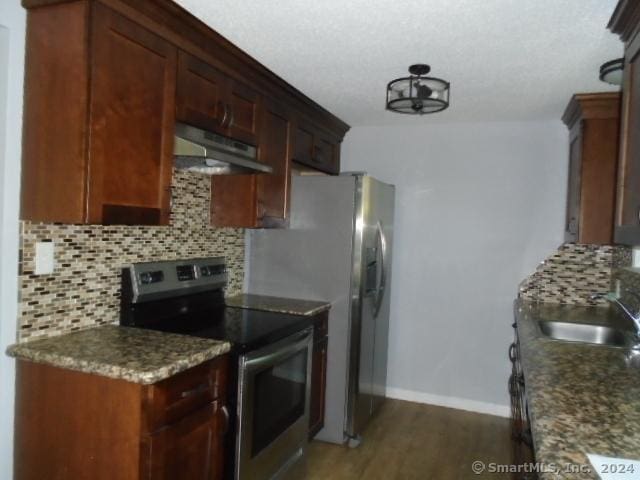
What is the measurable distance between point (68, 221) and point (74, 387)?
0.58 m

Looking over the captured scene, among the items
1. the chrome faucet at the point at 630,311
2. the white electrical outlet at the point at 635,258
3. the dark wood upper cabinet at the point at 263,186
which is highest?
the dark wood upper cabinet at the point at 263,186

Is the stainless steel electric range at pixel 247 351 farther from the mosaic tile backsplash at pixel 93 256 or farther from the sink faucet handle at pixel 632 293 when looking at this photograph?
the sink faucet handle at pixel 632 293

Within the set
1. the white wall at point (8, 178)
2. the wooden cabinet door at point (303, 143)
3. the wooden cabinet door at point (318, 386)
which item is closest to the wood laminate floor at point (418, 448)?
the wooden cabinet door at point (318, 386)

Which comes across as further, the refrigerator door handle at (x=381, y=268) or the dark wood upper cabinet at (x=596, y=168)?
the refrigerator door handle at (x=381, y=268)

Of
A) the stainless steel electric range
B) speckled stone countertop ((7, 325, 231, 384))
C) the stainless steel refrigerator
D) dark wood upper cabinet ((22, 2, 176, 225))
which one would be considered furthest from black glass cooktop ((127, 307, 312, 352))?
dark wood upper cabinet ((22, 2, 176, 225))

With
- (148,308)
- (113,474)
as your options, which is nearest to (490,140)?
(148,308)

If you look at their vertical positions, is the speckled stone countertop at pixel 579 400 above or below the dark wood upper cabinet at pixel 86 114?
below

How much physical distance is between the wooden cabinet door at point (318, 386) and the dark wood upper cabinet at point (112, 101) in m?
1.39

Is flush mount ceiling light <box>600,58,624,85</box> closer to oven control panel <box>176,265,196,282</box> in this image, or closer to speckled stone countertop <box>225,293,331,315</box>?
speckled stone countertop <box>225,293,331,315</box>

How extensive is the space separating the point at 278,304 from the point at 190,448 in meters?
1.20

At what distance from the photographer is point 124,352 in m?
1.68

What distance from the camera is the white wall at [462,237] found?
11.2ft

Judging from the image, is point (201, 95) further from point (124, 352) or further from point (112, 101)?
point (124, 352)

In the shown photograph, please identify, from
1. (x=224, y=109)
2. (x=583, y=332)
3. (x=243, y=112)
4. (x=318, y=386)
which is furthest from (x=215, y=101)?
(x=583, y=332)
